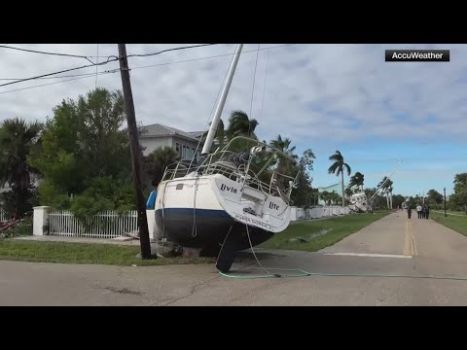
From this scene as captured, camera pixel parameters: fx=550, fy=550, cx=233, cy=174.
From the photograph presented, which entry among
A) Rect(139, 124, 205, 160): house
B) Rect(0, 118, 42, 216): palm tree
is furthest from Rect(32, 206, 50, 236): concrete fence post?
Rect(139, 124, 205, 160): house

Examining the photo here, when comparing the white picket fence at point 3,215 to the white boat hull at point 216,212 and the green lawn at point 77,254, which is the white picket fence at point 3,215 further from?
the white boat hull at point 216,212

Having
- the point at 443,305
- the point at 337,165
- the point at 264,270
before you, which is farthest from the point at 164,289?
the point at 337,165

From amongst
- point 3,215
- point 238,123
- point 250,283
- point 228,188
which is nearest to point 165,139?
point 238,123

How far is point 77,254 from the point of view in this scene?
16.8 meters

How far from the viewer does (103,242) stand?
2061 cm

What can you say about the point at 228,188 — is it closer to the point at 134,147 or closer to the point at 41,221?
the point at 134,147

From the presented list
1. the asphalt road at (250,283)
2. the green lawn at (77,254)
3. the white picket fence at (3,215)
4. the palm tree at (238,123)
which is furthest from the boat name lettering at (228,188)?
the palm tree at (238,123)

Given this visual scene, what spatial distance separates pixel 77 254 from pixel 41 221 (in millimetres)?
7970

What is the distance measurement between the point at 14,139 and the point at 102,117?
5632mm

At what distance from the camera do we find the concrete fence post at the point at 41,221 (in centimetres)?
2383

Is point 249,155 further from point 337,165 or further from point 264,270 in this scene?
point 337,165

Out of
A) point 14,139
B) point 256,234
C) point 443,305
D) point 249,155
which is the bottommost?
point 443,305

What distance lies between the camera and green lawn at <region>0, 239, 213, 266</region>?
49.8ft

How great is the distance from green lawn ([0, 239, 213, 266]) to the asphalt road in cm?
83
